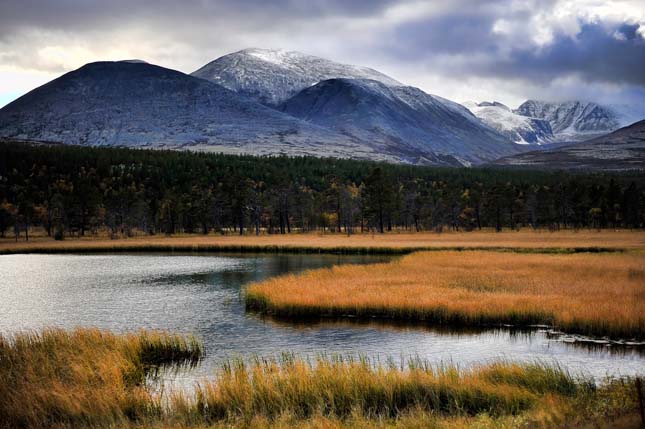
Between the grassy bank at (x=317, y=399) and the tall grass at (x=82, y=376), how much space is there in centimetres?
5

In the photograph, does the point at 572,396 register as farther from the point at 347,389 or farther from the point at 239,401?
the point at 239,401

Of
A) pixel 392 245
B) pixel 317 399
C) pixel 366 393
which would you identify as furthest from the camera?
pixel 392 245

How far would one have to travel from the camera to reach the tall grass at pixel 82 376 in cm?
1795

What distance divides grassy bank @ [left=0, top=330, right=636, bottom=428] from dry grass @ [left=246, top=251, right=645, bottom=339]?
11227 millimetres

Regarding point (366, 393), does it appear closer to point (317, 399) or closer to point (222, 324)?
point (317, 399)

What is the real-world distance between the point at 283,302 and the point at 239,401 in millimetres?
19813

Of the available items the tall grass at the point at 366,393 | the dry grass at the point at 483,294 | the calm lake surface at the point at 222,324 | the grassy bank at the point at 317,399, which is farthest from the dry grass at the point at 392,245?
the grassy bank at the point at 317,399

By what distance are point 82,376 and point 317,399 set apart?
8477 mm

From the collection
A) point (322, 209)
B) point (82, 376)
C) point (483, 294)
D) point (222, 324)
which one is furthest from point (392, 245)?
point (322, 209)

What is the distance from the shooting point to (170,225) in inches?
6058

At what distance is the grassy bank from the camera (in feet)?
55.5

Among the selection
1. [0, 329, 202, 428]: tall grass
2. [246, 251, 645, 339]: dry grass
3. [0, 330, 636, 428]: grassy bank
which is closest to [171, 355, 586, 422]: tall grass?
[0, 330, 636, 428]: grassy bank

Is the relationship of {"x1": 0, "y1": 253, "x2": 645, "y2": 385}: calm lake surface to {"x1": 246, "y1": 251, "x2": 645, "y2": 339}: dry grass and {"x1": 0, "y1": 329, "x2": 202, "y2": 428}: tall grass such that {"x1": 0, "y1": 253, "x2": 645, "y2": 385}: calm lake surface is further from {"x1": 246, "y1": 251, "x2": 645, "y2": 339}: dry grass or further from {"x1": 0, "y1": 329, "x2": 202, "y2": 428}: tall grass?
{"x1": 0, "y1": 329, "x2": 202, "y2": 428}: tall grass

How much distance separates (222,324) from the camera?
3519 centimetres
